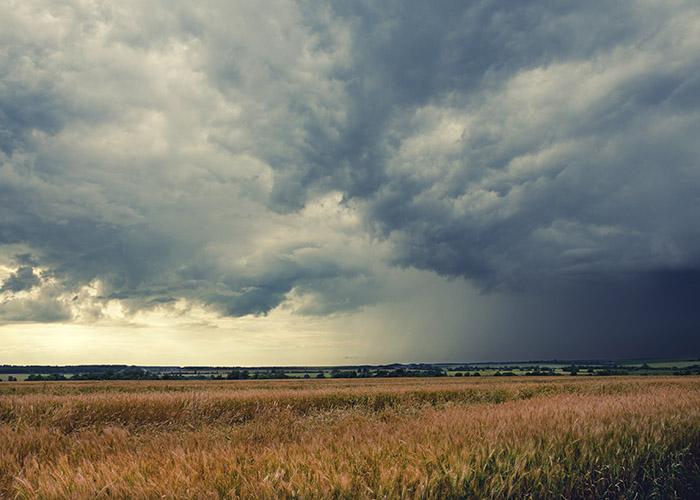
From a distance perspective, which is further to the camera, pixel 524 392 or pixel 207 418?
pixel 524 392

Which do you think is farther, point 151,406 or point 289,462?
point 151,406

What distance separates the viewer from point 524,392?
25.8 m

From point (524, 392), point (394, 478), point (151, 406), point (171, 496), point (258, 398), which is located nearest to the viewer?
point (171, 496)

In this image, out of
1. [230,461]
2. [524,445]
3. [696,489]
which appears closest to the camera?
[230,461]

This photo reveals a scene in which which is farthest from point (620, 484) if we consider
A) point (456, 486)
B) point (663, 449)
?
point (456, 486)

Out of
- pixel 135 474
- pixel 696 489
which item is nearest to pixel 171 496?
pixel 135 474

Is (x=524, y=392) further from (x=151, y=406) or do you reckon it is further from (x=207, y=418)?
(x=151, y=406)

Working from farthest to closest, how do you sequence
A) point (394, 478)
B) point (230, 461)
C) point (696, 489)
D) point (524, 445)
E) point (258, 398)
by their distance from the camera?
point (258, 398) < point (696, 489) < point (524, 445) < point (230, 461) < point (394, 478)

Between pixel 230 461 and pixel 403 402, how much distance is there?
1765 centimetres

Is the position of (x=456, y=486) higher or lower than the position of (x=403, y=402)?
higher

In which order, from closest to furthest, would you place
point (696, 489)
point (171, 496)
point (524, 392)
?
point (171, 496) < point (696, 489) < point (524, 392)

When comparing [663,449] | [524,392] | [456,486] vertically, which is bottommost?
[524,392]

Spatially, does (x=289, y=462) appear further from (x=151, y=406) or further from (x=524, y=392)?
(x=524, y=392)

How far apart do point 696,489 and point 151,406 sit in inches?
552
